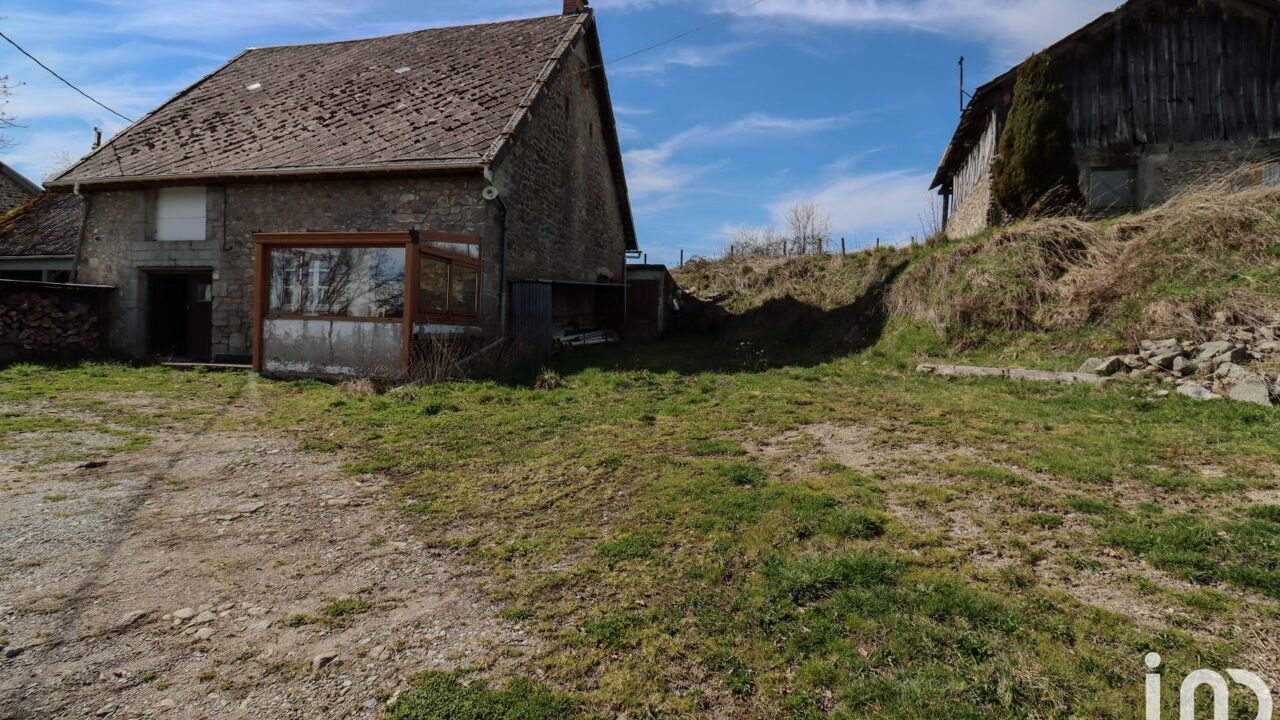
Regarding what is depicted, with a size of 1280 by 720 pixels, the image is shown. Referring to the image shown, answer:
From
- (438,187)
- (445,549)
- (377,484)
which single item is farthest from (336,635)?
(438,187)

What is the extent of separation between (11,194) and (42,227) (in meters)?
5.49

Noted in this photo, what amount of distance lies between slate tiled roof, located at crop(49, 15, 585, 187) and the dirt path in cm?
757

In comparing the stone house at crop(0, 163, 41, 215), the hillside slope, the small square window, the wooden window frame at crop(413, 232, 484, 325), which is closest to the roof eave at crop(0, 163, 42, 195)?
the stone house at crop(0, 163, 41, 215)

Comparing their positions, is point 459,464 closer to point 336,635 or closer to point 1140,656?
point 336,635

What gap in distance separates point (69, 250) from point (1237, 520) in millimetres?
21864

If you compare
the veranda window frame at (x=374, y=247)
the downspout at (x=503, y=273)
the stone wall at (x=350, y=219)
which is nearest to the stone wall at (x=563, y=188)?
the stone wall at (x=350, y=219)

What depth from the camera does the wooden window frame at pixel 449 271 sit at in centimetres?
985

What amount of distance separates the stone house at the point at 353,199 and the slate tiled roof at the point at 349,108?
6 centimetres

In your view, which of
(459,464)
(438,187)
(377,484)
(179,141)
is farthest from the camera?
(179,141)

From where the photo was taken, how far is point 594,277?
17172 mm

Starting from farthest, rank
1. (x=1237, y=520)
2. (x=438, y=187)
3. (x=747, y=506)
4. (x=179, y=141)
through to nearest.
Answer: (x=179, y=141)
(x=438, y=187)
(x=747, y=506)
(x=1237, y=520)

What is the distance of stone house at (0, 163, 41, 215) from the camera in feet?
63.8

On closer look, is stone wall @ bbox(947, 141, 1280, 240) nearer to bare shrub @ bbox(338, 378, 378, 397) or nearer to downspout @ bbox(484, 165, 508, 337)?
downspout @ bbox(484, 165, 508, 337)

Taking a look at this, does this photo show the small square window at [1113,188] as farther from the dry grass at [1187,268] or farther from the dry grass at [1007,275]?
the dry grass at [1007,275]
